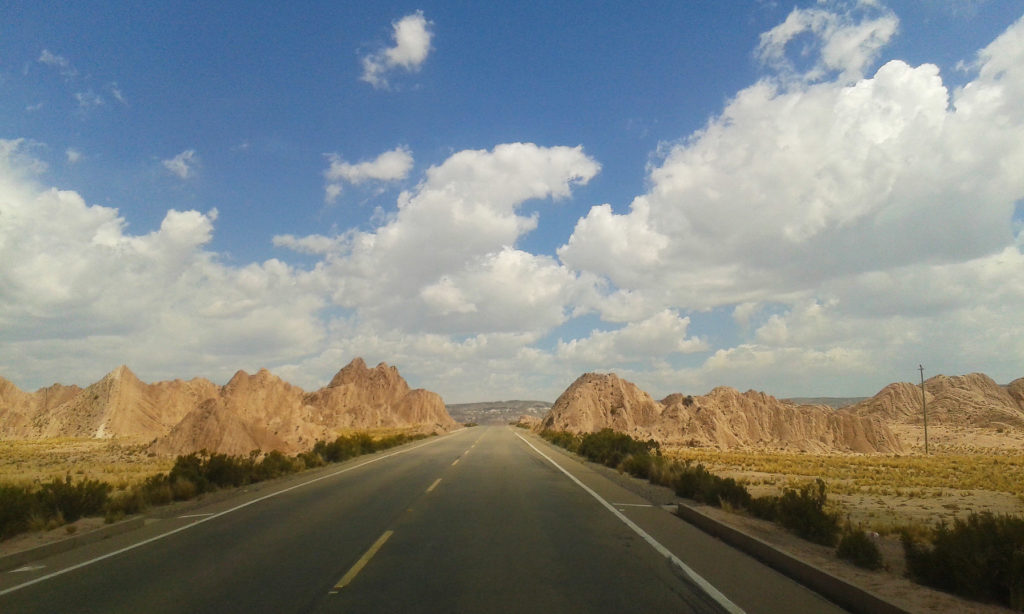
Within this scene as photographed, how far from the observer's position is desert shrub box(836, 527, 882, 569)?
8156 millimetres

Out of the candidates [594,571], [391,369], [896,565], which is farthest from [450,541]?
[391,369]

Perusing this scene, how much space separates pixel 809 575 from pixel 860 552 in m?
1.40

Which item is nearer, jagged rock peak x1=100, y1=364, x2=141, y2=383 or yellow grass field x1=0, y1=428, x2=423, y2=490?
yellow grass field x1=0, y1=428, x2=423, y2=490

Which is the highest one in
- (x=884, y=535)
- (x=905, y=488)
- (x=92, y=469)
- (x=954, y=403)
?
(x=954, y=403)

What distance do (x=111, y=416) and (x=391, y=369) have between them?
72.4 metres

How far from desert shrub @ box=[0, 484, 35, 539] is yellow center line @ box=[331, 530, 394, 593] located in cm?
695

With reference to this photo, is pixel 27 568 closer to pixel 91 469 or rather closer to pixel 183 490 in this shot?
pixel 183 490

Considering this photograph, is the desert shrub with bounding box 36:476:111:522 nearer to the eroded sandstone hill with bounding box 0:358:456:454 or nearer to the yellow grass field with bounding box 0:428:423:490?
the yellow grass field with bounding box 0:428:423:490

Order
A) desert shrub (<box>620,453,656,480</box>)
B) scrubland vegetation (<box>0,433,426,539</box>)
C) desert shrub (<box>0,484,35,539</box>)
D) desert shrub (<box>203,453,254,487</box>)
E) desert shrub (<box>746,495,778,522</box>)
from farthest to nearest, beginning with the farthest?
desert shrub (<box>620,453,656,480</box>), desert shrub (<box>203,453,254,487</box>), desert shrub (<box>746,495,778,522</box>), scrubland vegetation (<box>0,433,426,539</box>), desert shrub (<box>0,484,35,539</box>)

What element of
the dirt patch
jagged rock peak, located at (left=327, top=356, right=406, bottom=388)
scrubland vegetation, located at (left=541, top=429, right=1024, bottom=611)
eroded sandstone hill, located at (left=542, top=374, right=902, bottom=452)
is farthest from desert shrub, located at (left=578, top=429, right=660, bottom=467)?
jagged rock peak, located at (left=327, top=356, right=406, bottom=388)

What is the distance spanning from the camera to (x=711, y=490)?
15031 mm

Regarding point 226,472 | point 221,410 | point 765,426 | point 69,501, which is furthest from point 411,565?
point 765,426

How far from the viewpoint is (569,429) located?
88.4m

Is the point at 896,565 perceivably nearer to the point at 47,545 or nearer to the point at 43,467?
the point at 47,545
